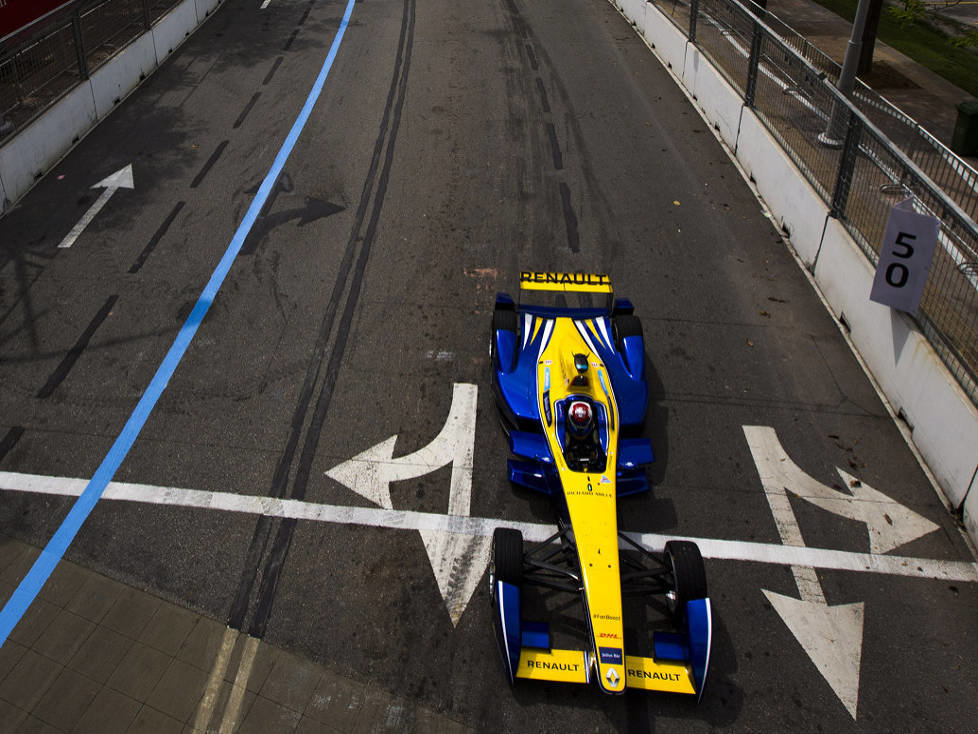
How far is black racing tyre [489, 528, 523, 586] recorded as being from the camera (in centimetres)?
636

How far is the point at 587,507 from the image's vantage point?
667cm

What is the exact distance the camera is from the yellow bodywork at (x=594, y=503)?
19.2 ft

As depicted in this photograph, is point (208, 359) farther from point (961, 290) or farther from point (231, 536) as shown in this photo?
point (961, 290)

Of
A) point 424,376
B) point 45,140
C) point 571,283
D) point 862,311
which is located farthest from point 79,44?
point 862,311

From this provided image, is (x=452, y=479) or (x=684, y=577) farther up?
(x=684, y=577)

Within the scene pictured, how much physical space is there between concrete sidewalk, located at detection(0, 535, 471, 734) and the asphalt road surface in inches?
7.0

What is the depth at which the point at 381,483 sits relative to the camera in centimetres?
782

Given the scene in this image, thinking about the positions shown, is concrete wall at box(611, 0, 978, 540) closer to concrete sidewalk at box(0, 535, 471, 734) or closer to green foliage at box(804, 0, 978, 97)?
concrete sidewalk at box(0, 535, 471, 734)

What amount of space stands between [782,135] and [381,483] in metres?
8.01

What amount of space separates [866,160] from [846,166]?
403 millimetres

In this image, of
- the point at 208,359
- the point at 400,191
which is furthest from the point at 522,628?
the point at 400,191

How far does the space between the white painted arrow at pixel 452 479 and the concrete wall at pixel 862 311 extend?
4.28 m

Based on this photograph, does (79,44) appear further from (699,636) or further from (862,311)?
(699,636)

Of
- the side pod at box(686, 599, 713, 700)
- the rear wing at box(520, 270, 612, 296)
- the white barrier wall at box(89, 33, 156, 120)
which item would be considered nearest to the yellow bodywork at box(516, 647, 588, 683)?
the side pod at box(686, 599, 713, 700)
